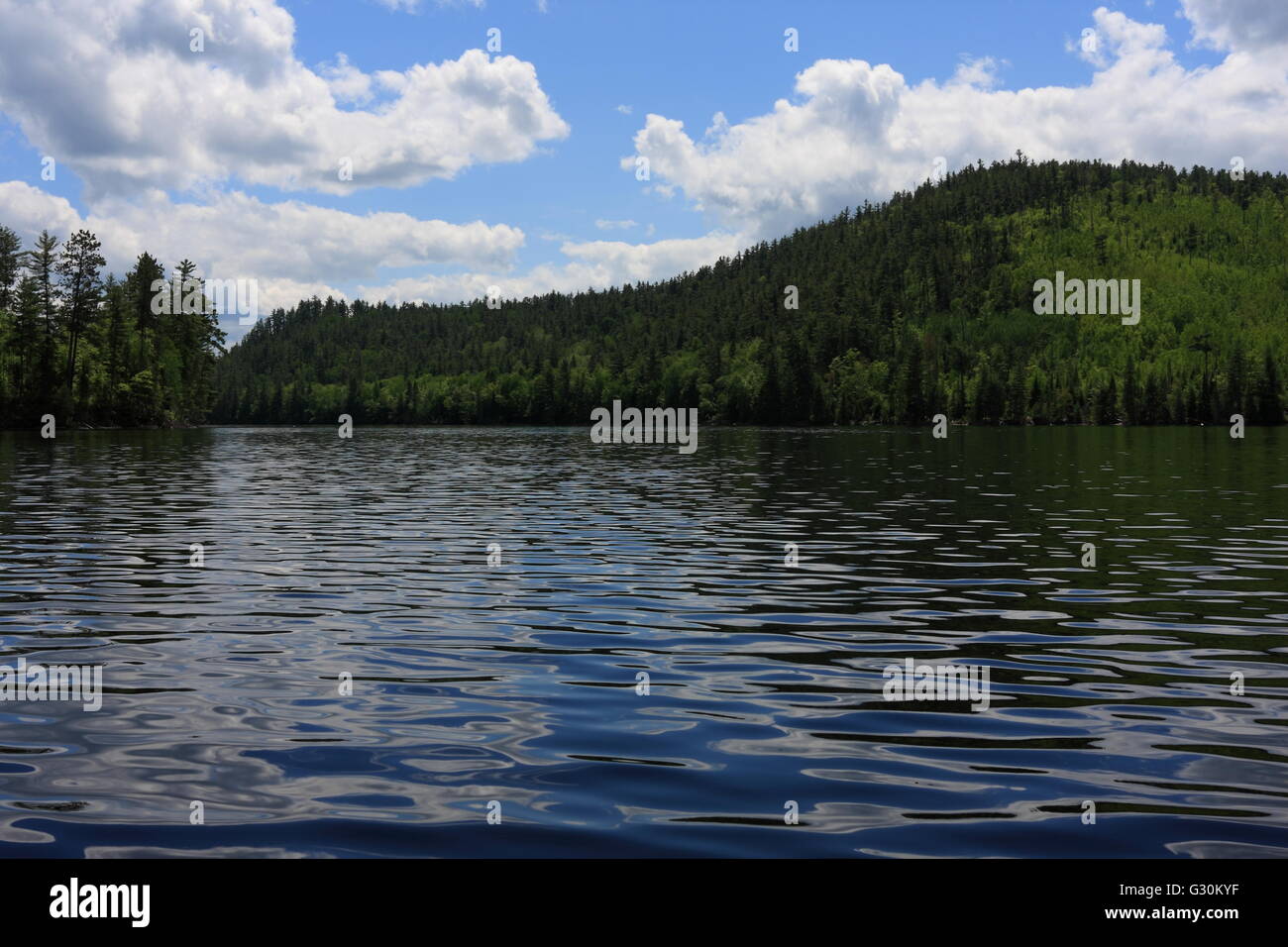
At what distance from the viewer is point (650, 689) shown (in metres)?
14.7

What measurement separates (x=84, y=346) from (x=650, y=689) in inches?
6336

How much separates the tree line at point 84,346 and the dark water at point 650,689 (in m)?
125

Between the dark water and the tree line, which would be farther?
the tree line

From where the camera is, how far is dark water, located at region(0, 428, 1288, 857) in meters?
9.70

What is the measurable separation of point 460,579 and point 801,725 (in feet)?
44.4

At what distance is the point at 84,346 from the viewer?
153125 millimetres

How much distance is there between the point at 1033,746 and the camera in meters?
12.0

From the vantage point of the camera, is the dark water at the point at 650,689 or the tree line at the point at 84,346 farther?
the tree line at the point at 84,346

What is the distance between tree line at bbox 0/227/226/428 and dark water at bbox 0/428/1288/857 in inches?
4924

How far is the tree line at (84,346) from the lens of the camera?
143875mm

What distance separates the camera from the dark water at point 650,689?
9695 millimetres

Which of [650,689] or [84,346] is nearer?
[650,689]

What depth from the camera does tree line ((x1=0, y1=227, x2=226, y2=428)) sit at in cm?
14388
